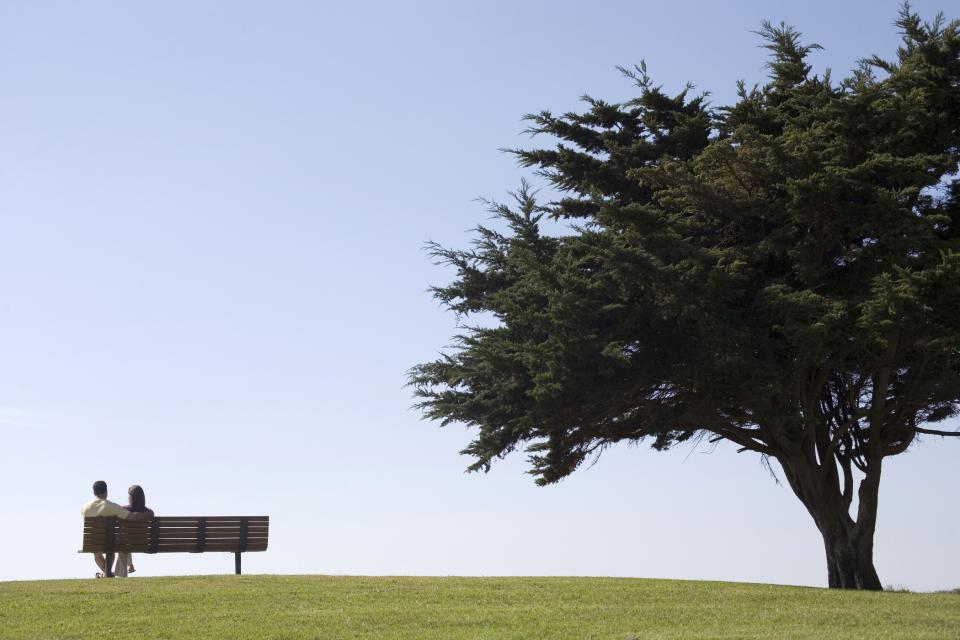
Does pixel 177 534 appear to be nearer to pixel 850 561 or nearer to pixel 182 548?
pixel 182 548

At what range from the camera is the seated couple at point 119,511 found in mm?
23703

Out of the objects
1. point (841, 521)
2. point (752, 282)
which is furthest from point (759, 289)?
point (841, 521)

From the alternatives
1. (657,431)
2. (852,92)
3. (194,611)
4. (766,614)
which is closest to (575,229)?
(657,431)

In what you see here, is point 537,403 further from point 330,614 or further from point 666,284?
point 330,614

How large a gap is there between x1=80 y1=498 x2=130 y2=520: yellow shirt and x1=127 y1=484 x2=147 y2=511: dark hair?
Result: 0.49m

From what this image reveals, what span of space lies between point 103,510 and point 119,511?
13.6 inches

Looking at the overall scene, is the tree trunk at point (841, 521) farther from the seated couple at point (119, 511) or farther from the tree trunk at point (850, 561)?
the seated couple at point (119, 511)

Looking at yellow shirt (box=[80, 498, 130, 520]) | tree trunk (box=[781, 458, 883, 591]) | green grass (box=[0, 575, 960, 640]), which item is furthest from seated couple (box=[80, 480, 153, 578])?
tree trunk (box=[781, 458, 883, 591])

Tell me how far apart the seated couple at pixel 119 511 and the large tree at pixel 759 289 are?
23.7ft

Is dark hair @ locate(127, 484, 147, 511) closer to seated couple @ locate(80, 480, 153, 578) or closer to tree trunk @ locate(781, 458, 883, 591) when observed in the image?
seated couple @ locate(80, 480, 153, 578)

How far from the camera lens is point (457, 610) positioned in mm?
17562

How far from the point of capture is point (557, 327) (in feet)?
73.2

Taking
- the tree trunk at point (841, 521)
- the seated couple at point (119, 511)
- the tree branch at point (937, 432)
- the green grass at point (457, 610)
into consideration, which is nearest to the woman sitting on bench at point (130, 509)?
the seated couple at point (119, 511)

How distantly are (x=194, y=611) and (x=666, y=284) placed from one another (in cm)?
1111
